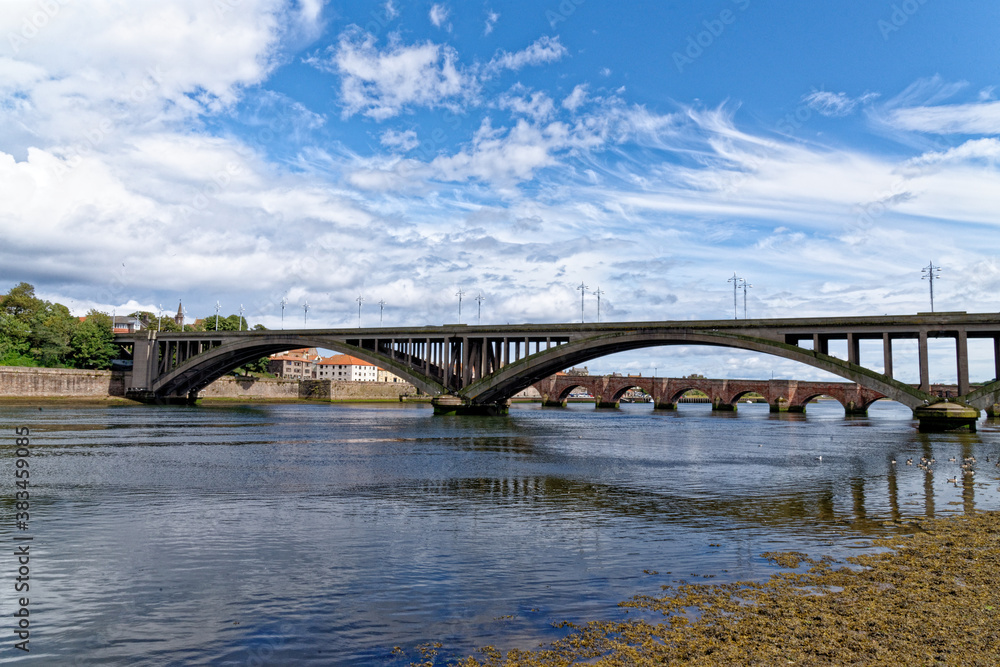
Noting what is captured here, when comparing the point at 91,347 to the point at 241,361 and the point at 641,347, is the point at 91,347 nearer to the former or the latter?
the point at 241,361

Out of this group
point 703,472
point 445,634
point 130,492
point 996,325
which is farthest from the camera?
point 996,325

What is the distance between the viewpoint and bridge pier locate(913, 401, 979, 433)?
65.1 m

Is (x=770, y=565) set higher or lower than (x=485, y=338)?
lower

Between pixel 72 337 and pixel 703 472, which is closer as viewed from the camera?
pixel 703 472

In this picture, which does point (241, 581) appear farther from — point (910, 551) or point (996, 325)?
point (996, 325)

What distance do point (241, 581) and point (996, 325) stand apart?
75.3 m

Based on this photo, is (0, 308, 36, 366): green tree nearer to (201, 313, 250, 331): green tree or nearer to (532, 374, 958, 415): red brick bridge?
(201, 313, 250, 331): green tree

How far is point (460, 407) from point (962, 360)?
60.3 m

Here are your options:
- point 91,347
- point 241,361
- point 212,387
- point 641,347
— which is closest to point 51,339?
point 91,347

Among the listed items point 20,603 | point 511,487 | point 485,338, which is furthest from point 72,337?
point 20,603

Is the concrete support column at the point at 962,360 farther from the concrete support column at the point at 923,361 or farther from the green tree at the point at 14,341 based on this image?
the green tree at the point at 14,341

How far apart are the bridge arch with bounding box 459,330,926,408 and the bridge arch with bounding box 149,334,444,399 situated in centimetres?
894

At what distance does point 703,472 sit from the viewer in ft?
117

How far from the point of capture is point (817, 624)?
35.4 ft
